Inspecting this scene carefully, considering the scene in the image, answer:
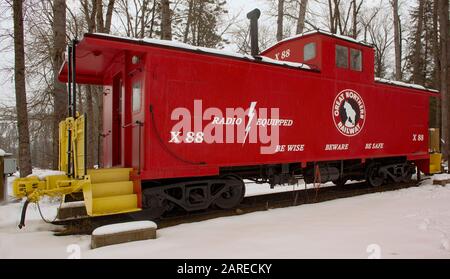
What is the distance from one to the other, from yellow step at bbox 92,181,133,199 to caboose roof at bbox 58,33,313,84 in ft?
7.19

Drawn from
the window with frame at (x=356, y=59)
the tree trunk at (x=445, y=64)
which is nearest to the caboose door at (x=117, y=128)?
the window with frame at (x=356, y=59)

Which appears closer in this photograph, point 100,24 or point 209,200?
point 209,200

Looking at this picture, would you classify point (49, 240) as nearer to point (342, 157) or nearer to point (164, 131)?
point (164, 131)

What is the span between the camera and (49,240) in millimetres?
5359

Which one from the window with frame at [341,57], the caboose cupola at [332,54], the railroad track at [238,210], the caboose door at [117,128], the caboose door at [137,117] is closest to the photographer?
the caboose door at [137,117]

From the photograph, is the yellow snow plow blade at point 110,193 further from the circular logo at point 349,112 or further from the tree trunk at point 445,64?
the tree trunk at point 445,64

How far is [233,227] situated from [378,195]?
484 centimetres

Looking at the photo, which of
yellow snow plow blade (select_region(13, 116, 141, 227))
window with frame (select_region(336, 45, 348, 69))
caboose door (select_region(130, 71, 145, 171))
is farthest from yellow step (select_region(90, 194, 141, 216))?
window with frame (select_region(336, 45, 348, 69))

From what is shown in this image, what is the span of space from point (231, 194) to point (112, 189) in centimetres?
249

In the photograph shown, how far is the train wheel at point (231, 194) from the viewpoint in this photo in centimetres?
722

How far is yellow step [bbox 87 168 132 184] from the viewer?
593 centimetres

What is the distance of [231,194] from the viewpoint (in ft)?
24.5

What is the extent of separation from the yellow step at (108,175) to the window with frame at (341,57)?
5720mm
